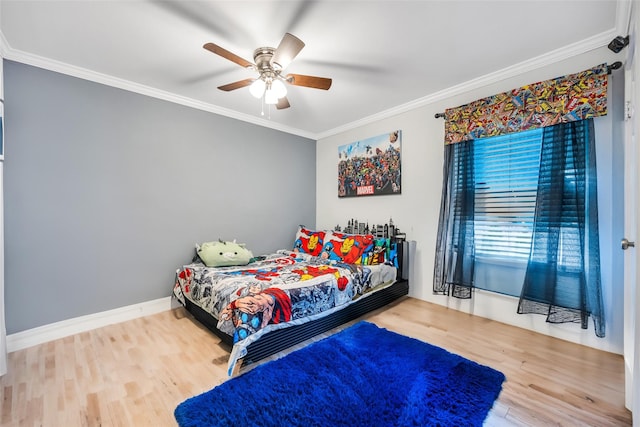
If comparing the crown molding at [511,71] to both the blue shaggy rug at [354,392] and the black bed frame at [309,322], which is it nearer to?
the black bed frame at [309,322]

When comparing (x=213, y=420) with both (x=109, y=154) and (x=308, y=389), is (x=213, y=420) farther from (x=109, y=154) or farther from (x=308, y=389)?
(x=109, y=154)

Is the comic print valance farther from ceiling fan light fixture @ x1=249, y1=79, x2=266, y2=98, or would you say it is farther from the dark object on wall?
ceiling fan light fixture @ x1=249, y1=79, x2=266, y2=98

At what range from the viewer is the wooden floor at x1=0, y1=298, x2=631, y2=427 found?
1447mm

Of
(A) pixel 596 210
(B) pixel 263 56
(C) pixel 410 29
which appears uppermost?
(C) pixel 410 29

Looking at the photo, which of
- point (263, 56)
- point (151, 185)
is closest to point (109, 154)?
point (151, 185)

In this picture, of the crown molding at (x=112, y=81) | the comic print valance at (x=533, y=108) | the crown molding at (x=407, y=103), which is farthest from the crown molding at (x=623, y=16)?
the crown molding at (x=112, y=81)

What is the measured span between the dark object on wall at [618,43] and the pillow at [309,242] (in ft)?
10.2

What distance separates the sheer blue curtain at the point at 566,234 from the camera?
79.2 inches

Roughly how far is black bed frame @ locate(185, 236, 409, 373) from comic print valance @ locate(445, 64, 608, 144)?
147 cm

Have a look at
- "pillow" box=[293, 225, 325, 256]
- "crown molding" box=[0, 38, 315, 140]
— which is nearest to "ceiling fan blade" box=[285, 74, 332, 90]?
"crown molding" box=[0, 38, 315, 140]

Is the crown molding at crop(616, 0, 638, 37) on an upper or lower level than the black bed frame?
upper

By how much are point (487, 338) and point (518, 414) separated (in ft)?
2.97

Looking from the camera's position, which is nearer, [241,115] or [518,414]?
[518,414]

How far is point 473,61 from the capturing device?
2.35 metres
